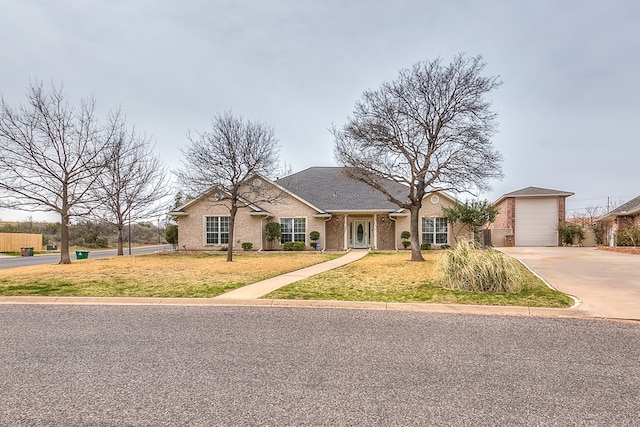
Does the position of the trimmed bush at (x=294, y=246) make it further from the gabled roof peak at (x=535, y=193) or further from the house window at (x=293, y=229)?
the gabled roof peak at (x=535, y=193)

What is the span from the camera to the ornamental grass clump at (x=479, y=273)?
8.63 m

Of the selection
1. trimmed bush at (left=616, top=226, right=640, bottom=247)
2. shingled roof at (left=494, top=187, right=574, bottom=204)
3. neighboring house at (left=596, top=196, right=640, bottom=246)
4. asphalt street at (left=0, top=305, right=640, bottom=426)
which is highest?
shingled roof at (left=494, top=187, right=574, bottom=204)

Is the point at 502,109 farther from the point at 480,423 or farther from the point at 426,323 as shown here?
the point at 480,423

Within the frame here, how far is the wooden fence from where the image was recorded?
107 ft

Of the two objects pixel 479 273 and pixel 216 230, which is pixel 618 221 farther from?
pixel 216 230

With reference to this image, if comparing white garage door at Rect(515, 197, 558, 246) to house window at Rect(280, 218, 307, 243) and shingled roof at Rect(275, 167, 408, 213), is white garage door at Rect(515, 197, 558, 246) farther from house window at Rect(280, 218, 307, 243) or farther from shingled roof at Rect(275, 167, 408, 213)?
house window at Rect(280, 218, 307, 243)

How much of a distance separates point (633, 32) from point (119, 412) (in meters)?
19.4

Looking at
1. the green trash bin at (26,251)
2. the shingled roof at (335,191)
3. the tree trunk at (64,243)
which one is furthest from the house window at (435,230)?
the green trash bin at (26,251)

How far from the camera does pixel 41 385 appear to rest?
3617 mm

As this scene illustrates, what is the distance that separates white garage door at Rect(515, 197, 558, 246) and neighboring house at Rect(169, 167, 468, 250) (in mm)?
7114

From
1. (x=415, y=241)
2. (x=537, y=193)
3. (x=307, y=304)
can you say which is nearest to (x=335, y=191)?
(x=415, y=241)

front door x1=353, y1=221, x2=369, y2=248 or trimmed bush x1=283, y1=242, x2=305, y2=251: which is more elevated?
front door x1=353, y1=221, x2=369, y2=248

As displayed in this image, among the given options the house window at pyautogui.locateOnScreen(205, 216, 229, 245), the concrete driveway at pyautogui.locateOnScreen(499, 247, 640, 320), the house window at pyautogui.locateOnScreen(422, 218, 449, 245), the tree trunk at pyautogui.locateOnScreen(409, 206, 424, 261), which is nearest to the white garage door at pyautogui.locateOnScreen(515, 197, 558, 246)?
the house window at pyautogui.locateOnScreen(422, 218, 449, 245)

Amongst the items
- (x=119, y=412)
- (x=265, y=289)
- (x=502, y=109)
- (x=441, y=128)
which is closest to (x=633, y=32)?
(x=502, y=109)
